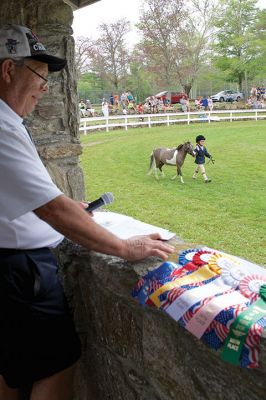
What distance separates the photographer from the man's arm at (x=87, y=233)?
1008 millimetres

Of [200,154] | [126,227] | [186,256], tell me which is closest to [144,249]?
[186,256]

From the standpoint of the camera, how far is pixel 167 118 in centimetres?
2019

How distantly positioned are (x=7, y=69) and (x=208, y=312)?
0.88m

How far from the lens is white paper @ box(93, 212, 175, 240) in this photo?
1.37 m

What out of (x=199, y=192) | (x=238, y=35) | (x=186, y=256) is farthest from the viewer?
(x=238, y=35)

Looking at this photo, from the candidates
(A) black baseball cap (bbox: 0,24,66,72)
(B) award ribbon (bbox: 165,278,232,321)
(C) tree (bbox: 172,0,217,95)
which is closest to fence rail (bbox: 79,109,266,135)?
(C) tree (bbox: 172,0,217,95)

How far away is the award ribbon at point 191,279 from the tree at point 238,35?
26.8m

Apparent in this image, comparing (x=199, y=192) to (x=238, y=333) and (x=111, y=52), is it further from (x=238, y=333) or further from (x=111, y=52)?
(x=111, y=52)

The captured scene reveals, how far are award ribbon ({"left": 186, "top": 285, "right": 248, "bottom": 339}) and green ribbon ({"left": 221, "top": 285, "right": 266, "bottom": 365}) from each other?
0.05 metres

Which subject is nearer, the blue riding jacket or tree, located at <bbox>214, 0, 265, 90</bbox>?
the blue riding jacket

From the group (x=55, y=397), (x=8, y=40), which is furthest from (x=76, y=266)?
(x=8, y=40)

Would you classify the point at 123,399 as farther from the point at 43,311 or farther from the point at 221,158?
the point at 221,158

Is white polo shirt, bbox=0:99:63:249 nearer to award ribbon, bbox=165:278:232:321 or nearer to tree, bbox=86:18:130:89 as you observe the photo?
award ribbon, bbox=165:278:232:321

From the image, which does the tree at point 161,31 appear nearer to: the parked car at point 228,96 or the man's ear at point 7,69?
the parked car at point 228,96
